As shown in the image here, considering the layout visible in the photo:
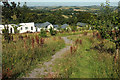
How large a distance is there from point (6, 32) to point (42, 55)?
13.8 feet

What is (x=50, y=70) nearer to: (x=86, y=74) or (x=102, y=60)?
(x=86, y=74)

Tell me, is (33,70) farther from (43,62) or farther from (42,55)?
(42,55)

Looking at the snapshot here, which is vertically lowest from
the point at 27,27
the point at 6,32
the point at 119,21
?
the point at 27,27

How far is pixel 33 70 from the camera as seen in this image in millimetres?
6617

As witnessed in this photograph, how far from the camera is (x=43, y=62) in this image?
780 centimetres

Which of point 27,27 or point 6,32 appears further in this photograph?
point 27,27

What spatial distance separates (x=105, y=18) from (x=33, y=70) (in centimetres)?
517

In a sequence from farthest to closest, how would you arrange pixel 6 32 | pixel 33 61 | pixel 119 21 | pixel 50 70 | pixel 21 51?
pixel 6 32, pixel 21 51, pixel 33 61, pixel 119 21, pixel 50 70

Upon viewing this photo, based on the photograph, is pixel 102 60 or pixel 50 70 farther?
pixel 102 60

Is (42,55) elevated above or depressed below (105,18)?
below

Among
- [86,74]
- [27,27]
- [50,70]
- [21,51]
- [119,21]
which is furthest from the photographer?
[27,27]

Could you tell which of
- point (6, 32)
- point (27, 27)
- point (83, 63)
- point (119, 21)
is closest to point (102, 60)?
point (83, 63)

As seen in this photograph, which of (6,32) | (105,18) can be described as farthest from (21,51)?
(105,18)

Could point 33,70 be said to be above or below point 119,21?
below
